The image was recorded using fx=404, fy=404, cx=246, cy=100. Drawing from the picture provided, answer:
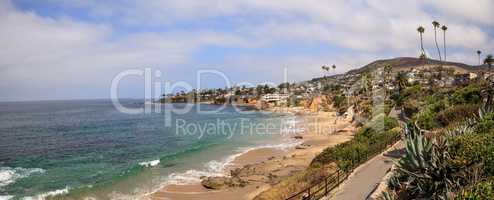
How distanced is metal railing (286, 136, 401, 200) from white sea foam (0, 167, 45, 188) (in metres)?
21.5

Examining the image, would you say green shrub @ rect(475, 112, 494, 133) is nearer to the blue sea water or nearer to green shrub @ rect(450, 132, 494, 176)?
green shrub @ rect(450, 132, 494, 176)

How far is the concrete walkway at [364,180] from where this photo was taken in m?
13.4

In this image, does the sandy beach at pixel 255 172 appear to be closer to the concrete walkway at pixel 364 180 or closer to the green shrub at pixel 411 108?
the concrete walkway at pixel 364 180

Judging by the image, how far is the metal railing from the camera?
48.2 feet

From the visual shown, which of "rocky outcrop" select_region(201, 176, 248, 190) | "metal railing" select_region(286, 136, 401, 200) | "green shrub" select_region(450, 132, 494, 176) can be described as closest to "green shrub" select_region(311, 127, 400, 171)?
"metal railing" select_region(286, 136, 401, 200)

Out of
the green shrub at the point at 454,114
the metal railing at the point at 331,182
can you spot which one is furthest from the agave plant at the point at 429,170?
the green shrub at the point at 454,114

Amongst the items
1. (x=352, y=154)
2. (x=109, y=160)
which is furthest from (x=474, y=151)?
(x=109, y=160)

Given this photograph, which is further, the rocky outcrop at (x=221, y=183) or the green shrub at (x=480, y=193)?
the rocky outcrop at (x=221, y=183)

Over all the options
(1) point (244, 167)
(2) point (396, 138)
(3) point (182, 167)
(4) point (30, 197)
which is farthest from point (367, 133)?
(4) point (30, 197)

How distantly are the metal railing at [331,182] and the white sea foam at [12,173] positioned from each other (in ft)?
70.7

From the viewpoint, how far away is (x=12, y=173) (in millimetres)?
30859

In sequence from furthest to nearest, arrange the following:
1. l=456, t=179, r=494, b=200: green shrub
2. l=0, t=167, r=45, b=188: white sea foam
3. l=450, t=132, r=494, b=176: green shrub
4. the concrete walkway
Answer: l=0, t=167, r=45, b=188: white sea foam, the concrete walkway, l=450, t=132, r=494, b=176: green shrub, l=456, t=179, r=494, b=200: green shrub

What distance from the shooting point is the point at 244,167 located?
30.4m

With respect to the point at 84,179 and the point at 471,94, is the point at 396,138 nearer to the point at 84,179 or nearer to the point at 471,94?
the point at 471,94
